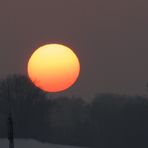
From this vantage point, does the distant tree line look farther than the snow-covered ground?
Yes

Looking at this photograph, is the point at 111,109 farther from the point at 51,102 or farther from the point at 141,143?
the point at 141,143

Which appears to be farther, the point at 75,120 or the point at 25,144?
the point at 75,120

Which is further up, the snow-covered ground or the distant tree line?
the snow-covered ground

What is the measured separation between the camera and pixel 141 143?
71875 mm

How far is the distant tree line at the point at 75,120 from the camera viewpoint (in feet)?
240

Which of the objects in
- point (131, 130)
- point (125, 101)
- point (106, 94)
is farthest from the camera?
point (106, 94)

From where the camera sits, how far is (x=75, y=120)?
87.2 m

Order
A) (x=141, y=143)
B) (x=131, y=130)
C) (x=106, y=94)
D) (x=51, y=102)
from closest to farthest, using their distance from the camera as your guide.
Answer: (x=141, y=143)
(x=131, y=130)
(x=51, y=102)
(x=106, y=94)

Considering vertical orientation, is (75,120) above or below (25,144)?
below

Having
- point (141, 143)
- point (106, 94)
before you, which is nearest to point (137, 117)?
point (141, 143)

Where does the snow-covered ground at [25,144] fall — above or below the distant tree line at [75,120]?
above

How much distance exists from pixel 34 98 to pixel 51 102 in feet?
18.0

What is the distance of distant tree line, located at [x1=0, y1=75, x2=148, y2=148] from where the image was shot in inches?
2876

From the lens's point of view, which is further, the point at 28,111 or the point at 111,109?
the point at 111,109
